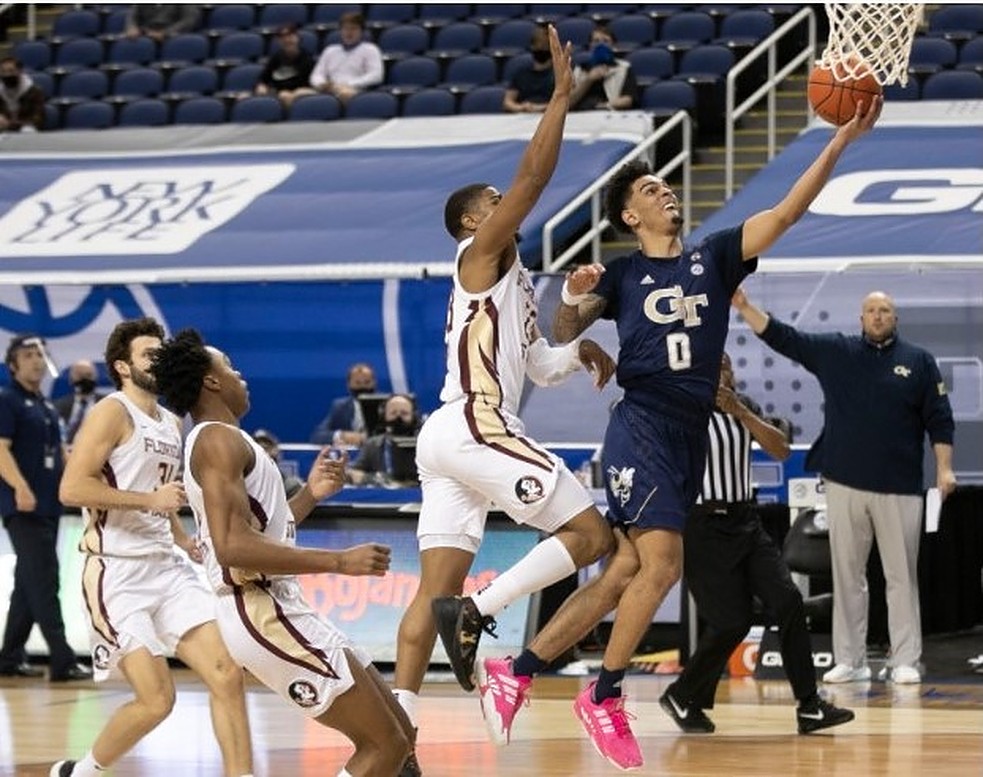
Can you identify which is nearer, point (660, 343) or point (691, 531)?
point (660, 343)

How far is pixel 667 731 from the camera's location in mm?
10906

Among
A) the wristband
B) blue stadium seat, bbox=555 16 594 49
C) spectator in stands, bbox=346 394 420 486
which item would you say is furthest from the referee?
blue stadium seat, bbox=555 16 594 49

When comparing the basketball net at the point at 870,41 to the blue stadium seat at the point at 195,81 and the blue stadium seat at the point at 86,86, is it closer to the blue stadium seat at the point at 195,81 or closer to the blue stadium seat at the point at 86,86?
the blue stadium seat at the point at 195,81

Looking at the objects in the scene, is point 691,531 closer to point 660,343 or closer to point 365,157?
point 660,343

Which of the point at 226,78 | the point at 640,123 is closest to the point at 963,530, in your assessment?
the point at 640,123

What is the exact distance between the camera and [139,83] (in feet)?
76.7

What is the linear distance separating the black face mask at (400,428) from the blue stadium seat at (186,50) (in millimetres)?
9541

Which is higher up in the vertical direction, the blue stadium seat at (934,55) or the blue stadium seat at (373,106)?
the blue stadium seat at (934,55)

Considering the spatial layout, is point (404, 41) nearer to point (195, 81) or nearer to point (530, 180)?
point (195, 81)

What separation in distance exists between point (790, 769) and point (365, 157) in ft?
39.0

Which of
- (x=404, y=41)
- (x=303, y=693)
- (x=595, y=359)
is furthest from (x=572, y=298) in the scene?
(x=404, y=41)

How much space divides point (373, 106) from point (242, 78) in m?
2.01

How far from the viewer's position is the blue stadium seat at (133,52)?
2398 cm

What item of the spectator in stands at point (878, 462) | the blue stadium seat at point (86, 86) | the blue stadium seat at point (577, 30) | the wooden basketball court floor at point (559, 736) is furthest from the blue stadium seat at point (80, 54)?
the spectator in stands at point (878, 462)
